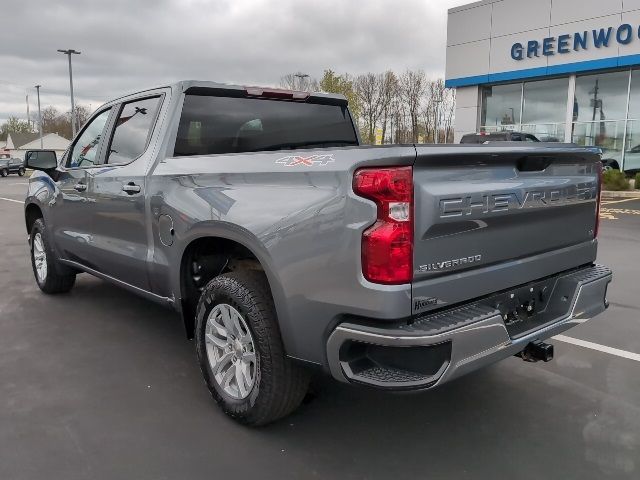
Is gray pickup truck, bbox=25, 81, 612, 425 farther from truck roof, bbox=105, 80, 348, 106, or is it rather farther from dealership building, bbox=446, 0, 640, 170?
dealership building, bbox=446, 0, 640, 170

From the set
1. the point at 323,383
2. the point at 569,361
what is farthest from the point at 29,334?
the point at 569,361

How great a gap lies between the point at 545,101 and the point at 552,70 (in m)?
1.54

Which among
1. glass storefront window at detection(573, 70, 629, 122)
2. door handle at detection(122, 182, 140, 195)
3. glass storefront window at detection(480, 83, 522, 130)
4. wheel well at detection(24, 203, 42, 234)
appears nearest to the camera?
door handle at detection(122, 182, 140, 195)

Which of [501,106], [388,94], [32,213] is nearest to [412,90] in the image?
[388,94]

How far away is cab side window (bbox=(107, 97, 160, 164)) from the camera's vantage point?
13.0ft

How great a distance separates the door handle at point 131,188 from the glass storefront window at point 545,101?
22.7 meters

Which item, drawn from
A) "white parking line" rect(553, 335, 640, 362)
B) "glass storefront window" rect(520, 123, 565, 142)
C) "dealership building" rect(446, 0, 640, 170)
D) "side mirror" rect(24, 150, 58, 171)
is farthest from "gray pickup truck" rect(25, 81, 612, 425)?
"glass storefront window" rect(520, 123, 565, 142)

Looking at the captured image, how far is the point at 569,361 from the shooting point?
13.1 feet

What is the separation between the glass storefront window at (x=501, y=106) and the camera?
24.6 metres

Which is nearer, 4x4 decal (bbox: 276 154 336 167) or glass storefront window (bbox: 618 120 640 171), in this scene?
4x4 decal (bbox: 276 154 336 167)

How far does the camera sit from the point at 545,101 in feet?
78.1

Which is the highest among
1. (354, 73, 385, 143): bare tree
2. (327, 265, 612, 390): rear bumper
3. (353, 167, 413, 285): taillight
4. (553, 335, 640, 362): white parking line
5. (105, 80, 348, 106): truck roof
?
(354, 73, 385, 143): bare tree

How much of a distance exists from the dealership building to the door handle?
21.6 meters

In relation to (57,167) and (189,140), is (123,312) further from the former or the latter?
(189,140)
